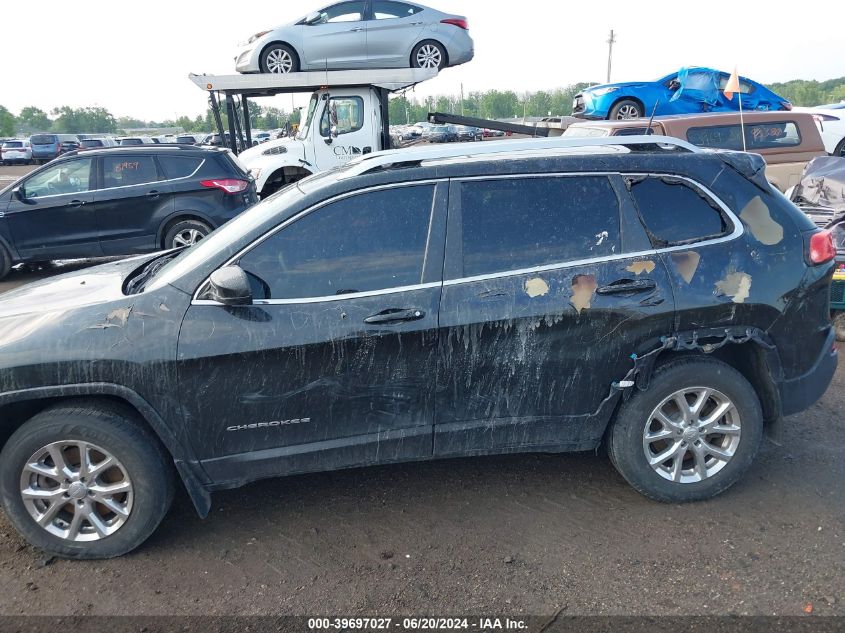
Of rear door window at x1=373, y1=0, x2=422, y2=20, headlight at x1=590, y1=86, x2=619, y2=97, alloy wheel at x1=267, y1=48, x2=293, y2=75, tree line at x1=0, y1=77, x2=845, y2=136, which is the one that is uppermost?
rear door window at x1=373, y1=0, x2=422, y2=20

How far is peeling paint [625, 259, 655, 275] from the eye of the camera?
11.4ft

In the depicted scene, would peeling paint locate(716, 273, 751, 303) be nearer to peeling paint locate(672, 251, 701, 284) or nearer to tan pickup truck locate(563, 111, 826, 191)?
peeling paint locate(672, 251, 701, 284)

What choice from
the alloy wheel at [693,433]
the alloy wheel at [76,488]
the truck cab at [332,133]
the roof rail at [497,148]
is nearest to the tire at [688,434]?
the alloy wheel at [693,433]

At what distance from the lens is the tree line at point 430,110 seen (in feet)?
131

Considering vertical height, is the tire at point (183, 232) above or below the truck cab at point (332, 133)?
below

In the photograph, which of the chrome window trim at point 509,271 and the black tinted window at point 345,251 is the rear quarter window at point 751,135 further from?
the black tinted window at point 345,251

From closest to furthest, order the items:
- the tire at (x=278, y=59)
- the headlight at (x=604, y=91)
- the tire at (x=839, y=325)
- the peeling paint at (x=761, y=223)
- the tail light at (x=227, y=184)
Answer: the peeling paint at (x=761, y=223) < the tire at (x=839, y=325) < the tail light at (x=227, y=184) < the tire at (x=278, y=59) < the headlight at (x=604, y=91)

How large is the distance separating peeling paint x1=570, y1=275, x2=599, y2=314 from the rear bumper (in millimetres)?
1176

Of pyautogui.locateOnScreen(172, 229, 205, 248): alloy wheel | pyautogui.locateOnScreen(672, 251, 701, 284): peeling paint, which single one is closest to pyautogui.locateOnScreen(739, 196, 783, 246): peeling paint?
pyautogui.locateOnScreen(672, 251, 701, 284): peeling paint

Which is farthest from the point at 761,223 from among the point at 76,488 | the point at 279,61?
the point at 279,61

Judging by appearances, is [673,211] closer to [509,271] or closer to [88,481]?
[509,271]

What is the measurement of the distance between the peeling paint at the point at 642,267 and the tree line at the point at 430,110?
32.8 ft

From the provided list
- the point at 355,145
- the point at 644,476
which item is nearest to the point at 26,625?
the point at 644,476

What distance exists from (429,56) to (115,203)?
264 inches
